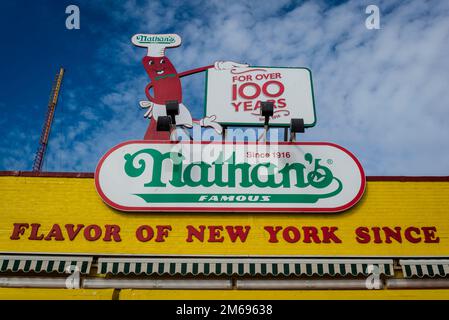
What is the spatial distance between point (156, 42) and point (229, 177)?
555 centimetres

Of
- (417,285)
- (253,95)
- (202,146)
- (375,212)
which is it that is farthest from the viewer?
(253,95)

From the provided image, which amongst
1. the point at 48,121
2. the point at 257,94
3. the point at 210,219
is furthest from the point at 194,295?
the point at 48,121

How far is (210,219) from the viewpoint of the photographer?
8883mm

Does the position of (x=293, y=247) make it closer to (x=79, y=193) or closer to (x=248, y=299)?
(x=248, y=299)

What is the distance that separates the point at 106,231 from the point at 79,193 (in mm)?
1095

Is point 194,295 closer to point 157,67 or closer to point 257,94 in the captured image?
point 257,94

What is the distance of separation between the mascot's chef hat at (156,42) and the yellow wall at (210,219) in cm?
500

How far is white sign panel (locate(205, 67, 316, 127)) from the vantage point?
11.0 meters

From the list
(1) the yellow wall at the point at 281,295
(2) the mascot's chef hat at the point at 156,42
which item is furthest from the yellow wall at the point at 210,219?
(2) the mascot's chef hat at the point at 156,42

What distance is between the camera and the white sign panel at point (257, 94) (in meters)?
11.0

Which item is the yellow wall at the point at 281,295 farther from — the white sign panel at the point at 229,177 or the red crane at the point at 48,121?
the red crane at the point at 48,121

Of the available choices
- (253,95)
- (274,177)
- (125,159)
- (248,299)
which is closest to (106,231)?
(125,159)
